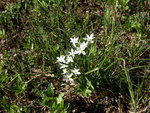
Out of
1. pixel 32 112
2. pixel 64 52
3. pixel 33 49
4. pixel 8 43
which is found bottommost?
pixel 32 112

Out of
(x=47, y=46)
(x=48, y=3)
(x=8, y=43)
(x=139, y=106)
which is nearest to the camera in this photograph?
(x=139, y=106)

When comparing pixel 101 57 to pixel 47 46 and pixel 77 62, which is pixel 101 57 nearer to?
pixel 77 62

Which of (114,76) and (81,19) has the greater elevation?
(81,19)

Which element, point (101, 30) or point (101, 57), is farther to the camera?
point (101, 30)

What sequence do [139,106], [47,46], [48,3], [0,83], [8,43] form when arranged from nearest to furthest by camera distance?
1. [139,106]
2. [0,83]
3. [47,46]
4. [8,43]
5. [48,3]

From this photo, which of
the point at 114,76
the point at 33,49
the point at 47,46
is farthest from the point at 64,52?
the point at 114,76

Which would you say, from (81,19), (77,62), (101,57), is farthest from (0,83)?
(81,19)
